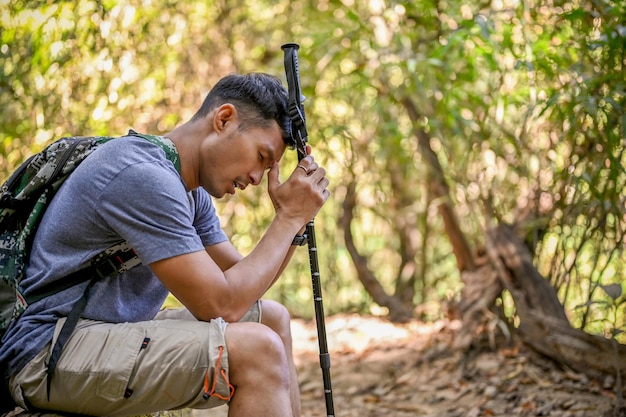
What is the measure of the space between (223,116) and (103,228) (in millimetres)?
508

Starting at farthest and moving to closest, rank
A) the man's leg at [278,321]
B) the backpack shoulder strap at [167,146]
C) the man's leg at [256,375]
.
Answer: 1. the man's leg at [278,321]
2. the backpack shoulder strap at [167,146]
3. the man's leg at [256,375]

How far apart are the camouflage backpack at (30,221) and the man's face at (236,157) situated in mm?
219

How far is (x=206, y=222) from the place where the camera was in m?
2.59

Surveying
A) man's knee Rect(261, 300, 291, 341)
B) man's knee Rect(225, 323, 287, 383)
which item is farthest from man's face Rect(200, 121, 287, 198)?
man's knee Rect(225, 323, 287, 383)

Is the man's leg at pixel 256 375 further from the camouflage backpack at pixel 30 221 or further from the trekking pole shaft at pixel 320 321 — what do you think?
the trekking pole shaft at pixel 320 321

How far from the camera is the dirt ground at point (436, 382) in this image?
3.30 meters

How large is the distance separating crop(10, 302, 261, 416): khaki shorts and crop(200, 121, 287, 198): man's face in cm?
50

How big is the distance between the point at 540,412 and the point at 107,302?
2072mm

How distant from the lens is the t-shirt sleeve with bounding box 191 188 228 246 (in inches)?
99.3

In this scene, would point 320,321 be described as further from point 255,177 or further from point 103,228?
point 103,228

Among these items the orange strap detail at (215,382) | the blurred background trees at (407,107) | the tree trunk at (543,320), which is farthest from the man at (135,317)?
the tree trunk at (543,320)

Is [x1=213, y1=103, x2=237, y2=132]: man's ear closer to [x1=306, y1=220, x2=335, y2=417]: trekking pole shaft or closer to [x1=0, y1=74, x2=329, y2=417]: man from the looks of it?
[x1=0, y1=74, x2=329, y2=417]: man

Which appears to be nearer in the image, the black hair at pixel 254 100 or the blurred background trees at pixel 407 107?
the black hair at pixel 254 100

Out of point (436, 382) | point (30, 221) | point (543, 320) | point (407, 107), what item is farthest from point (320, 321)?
point (407, 107)
